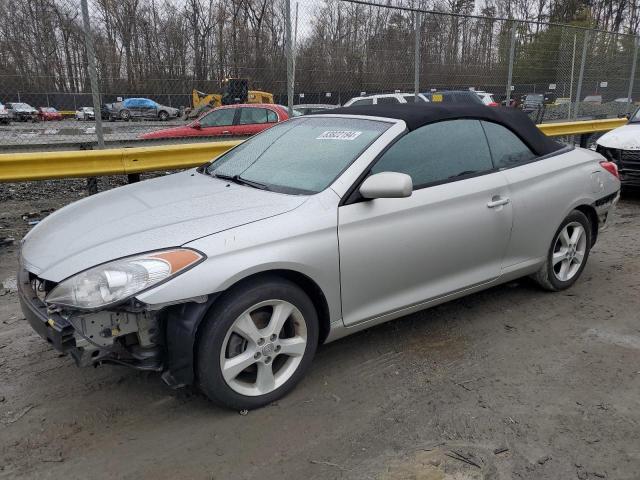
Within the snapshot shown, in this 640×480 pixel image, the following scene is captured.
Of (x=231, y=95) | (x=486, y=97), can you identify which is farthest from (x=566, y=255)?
(x=486, y=97)

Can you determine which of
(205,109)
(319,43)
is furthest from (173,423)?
(205,109)

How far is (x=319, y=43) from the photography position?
26.2 feet

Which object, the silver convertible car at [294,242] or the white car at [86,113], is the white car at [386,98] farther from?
the silver convertible car at [294,242]

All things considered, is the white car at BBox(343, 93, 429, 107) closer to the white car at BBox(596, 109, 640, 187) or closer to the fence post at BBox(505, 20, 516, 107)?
the fence post at BBox(505, 20, 516, 107)

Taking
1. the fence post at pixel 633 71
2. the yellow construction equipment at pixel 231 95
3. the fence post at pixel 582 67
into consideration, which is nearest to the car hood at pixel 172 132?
the yellow construction equipment at pixel 231 95

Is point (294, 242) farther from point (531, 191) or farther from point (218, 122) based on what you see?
point (218, 122)

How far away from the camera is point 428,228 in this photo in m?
3.37

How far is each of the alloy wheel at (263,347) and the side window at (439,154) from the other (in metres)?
1.04

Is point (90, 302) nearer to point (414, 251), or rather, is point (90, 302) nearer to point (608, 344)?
point (414, 251)

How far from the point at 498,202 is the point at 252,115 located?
324 inches

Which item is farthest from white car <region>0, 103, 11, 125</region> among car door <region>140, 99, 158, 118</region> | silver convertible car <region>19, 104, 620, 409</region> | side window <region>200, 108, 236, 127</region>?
side window <region>200, 108, 236, 127</region>

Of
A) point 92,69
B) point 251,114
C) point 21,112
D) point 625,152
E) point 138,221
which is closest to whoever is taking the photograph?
point 138,221

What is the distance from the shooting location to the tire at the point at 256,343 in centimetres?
262

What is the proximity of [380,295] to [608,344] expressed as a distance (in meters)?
1.70
